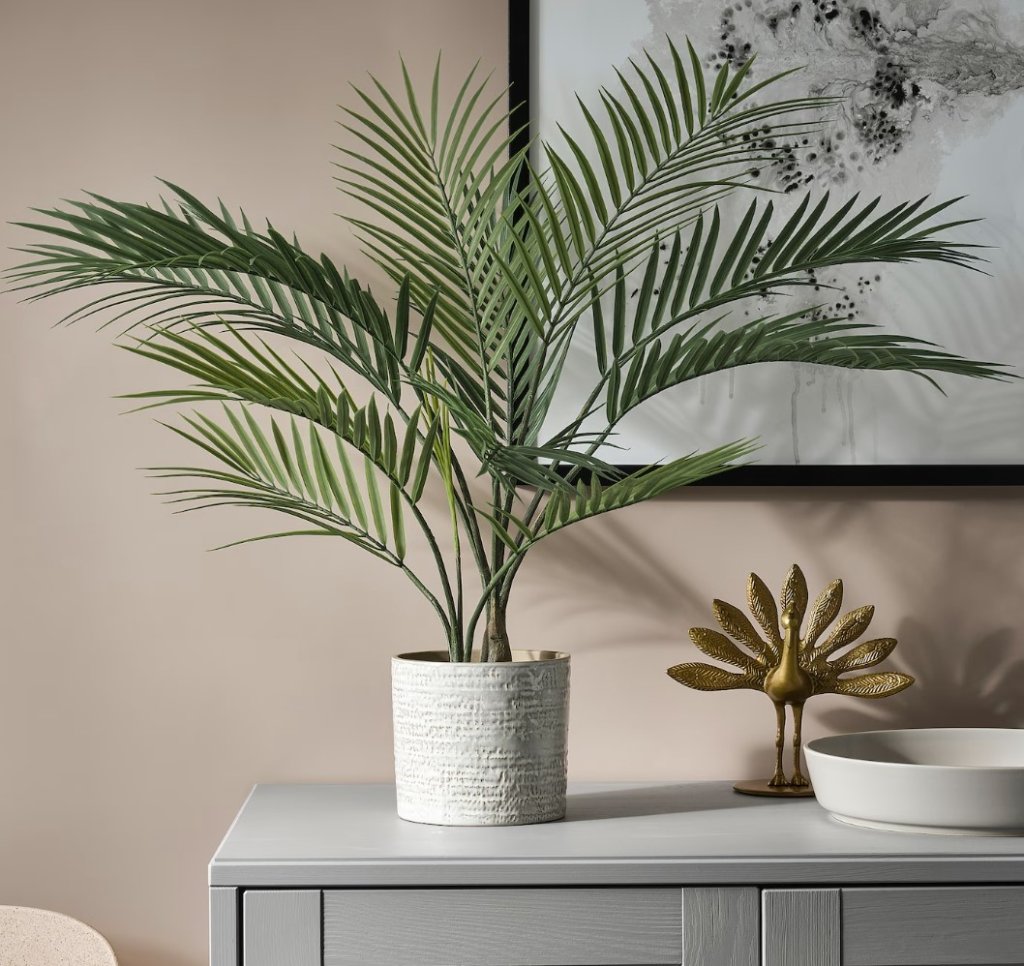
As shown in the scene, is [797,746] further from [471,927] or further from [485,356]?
[485,356]

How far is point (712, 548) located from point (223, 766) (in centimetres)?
70

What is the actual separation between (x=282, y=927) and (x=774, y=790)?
2.00 ft

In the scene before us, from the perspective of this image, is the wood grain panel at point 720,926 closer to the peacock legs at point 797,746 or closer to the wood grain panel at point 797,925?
the wood grain panel at point 797,925

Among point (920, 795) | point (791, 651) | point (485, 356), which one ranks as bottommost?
point (920, 795)

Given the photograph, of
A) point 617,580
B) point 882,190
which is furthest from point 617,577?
point 882,190

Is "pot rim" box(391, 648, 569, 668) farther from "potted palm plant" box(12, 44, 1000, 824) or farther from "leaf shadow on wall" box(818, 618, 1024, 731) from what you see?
"leaf shadow on wall" box(818, 618, 1024, 731)

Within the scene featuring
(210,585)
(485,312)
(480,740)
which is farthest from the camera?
(210,585)

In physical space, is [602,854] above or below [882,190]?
below

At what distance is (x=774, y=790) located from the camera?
4.52ft

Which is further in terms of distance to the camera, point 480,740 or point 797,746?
point 797,746

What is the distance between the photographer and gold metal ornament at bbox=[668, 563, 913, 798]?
1.39 meters

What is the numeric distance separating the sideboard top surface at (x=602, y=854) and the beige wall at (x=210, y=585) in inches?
10.6

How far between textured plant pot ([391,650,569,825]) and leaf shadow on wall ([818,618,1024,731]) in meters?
0.50

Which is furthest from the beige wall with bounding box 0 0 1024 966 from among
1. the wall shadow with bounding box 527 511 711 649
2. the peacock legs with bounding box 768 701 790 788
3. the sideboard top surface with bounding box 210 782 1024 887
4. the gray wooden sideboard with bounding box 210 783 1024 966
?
the gray wooden sideboard with bounding box 210 783 1024 966
